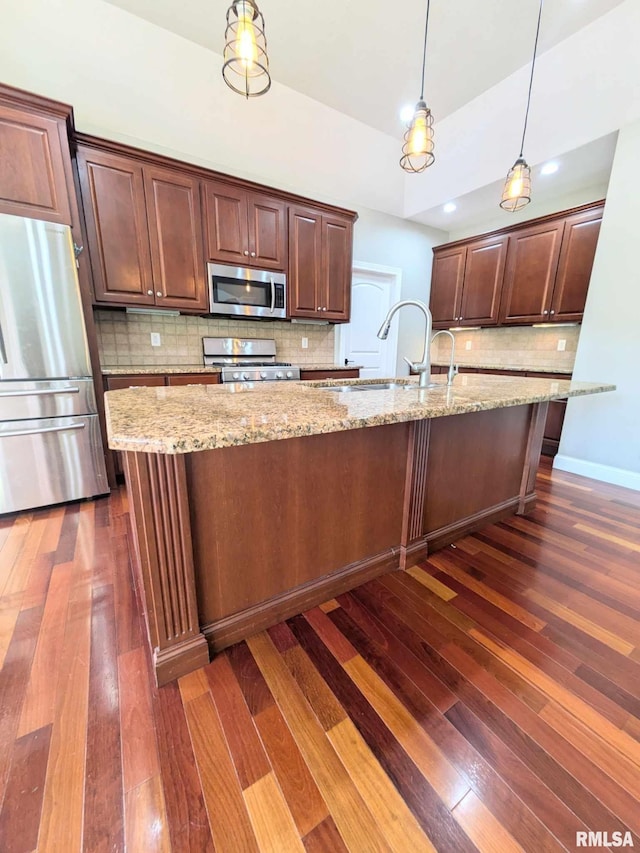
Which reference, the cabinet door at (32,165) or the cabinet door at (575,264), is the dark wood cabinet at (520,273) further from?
the cabinet door at (32,165)

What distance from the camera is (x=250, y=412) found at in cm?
106

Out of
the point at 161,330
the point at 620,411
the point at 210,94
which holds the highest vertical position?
the point at 210,94

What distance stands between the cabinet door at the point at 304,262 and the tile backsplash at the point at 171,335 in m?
0.36

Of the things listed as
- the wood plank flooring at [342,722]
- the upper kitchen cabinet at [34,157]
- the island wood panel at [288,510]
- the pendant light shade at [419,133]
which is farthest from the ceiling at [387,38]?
the wood plank flooring at [342,722]

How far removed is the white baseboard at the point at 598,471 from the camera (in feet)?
8.86

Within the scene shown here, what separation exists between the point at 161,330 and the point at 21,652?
254 cm

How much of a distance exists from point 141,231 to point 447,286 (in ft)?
12.2

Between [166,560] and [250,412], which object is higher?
[250,412]

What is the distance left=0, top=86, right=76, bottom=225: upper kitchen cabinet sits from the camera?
1842 mm

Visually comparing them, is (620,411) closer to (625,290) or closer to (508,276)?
(625,290)

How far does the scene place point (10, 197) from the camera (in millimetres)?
1897

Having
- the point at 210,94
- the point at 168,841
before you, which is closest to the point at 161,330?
the point at 210,94

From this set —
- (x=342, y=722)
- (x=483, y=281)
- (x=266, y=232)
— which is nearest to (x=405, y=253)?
(x=483, y=281)

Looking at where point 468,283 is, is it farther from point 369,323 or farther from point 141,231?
point 141,231
